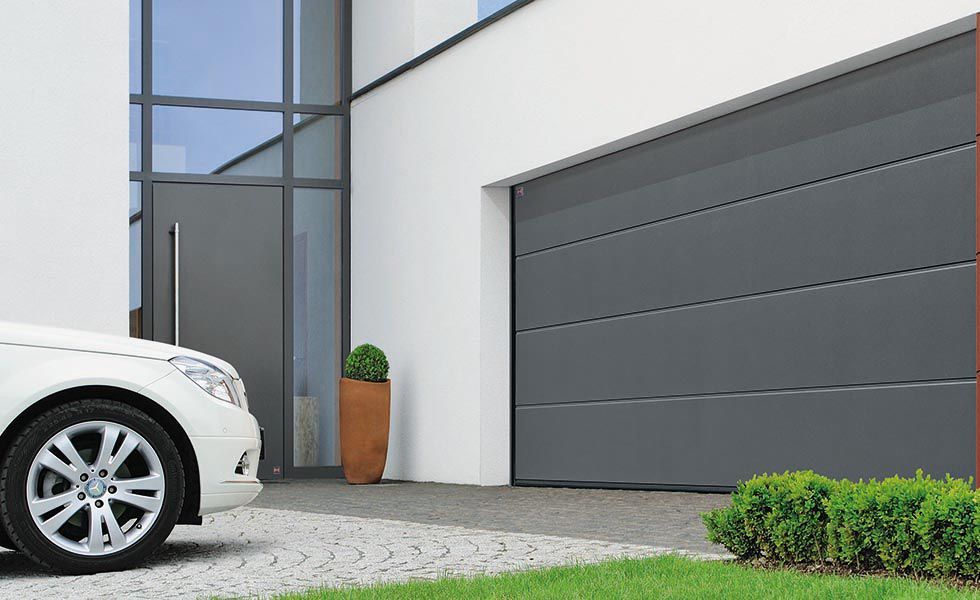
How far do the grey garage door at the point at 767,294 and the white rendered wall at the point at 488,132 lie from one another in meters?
0.28

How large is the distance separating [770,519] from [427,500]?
5736 mm

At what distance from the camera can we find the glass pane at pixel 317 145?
48.0 ft

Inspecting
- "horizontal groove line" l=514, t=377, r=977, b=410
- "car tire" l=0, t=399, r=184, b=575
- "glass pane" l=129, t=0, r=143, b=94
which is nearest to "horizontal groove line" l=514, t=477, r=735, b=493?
"horizontal groove line" l=514, t=377, r=977, b=410

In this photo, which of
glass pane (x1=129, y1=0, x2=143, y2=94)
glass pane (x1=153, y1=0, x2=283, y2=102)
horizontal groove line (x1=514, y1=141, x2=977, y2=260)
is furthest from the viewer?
glass pane (x1=153, y1=0, x2=283, y2=102)

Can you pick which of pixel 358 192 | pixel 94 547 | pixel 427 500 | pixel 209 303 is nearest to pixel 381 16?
pixel 358 192

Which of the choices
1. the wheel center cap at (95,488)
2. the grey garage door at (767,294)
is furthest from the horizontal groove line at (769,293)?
the wheel center cap at (95,488)

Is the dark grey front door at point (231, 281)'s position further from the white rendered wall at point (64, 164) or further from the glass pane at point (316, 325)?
the white rendered wall at point (64, 164)

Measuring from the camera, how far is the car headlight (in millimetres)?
5914

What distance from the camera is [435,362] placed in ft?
42.4

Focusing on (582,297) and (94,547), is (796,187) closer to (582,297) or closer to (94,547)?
(582,297)

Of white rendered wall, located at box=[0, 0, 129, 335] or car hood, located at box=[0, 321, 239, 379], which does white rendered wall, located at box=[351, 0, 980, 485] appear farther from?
car hood, located at box=[0, 321, 239, 379]

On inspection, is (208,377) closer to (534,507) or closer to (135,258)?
(534,507)

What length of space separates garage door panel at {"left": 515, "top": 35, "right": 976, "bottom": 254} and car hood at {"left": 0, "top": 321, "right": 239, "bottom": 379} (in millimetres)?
4533

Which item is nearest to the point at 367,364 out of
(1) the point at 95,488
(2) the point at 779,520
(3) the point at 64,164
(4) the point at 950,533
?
(3) the point at 64,164
